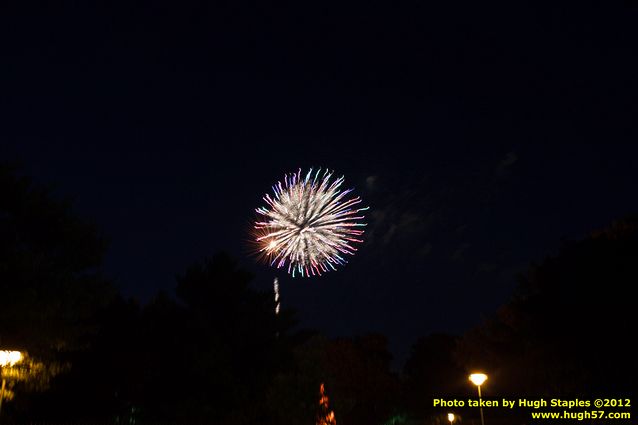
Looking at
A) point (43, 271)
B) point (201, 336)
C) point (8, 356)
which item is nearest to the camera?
point (8, 356)

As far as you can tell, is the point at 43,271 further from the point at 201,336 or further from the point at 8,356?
the point at 201,336

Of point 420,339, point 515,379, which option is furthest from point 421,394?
point 515,379

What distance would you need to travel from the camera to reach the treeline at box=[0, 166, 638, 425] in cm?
1723

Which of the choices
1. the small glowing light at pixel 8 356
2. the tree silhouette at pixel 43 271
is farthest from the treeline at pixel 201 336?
the small glowing light at pixel 8 356

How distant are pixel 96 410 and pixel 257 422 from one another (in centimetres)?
854

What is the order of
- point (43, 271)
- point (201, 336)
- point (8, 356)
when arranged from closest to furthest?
point (8, 356), point (43, 271), point (201, 336)

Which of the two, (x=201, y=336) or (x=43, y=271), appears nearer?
(x=43, y=271)

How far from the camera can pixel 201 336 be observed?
29.8m

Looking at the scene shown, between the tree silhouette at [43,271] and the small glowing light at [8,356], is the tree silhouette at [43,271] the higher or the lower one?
the higher one

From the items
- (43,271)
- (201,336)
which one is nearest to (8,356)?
(43,271)

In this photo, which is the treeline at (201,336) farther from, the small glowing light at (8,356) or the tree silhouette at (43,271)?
the small glowing light at (8,356)

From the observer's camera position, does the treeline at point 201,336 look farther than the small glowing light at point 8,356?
Yes

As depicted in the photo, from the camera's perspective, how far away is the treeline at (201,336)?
17234 mm

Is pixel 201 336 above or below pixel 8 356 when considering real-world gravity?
above
